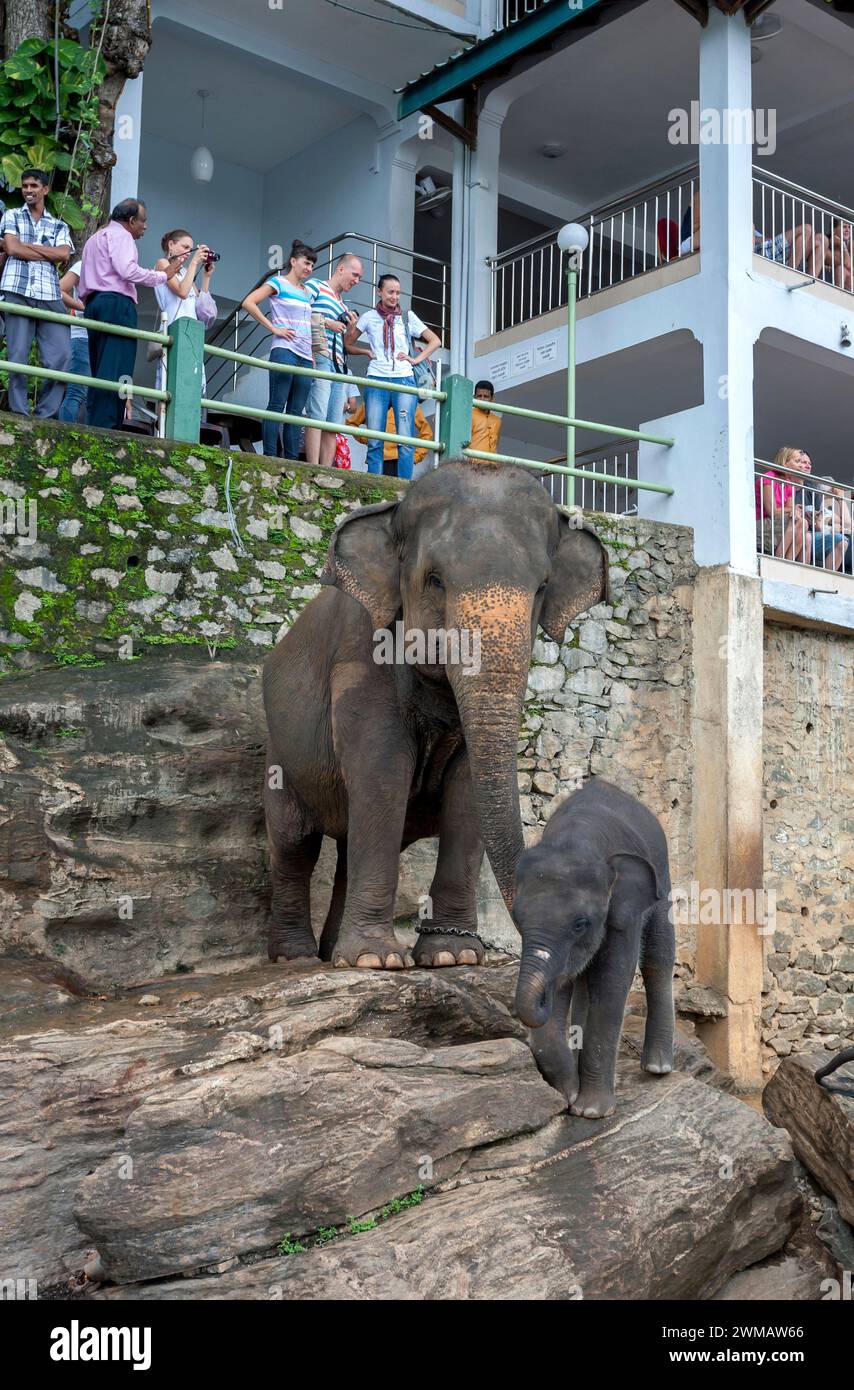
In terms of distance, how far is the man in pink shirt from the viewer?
9.92 meters

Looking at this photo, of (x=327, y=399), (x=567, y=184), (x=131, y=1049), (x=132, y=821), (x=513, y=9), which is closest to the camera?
(x=131, y=1049)

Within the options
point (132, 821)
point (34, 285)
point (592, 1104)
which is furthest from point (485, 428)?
point (592, 1104)

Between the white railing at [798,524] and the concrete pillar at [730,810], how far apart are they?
3.17 feet

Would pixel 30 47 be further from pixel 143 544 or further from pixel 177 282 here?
pixel 143 544

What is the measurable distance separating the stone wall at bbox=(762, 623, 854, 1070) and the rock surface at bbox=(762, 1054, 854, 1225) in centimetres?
486

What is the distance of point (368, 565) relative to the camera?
6785 millimetres

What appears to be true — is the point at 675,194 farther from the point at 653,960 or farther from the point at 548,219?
the point at 653,960

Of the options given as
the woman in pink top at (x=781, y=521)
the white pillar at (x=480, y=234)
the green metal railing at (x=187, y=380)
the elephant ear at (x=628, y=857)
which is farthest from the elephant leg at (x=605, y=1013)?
the white pillar at (x=480, y=234)

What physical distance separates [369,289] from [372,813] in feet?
37.2

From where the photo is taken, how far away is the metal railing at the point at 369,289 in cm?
1662

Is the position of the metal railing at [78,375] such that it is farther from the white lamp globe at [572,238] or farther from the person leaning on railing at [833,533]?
the person leaning on railing at [833,533]

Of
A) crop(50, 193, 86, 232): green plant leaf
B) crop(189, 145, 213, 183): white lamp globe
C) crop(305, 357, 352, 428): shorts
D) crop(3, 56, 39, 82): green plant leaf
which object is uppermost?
crop(189, 145, 213, 183): white lamp globe

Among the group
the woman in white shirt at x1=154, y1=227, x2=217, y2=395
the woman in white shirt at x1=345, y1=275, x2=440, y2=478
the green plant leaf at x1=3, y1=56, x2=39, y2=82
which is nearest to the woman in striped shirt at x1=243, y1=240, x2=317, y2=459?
the woman in white shirt at x1=154, y1=227, x2=217, y2=395

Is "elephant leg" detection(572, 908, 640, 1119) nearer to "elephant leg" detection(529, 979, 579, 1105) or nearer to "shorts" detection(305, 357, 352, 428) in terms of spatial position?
"elephant leg" detection(529, 979, 579, 1105)
